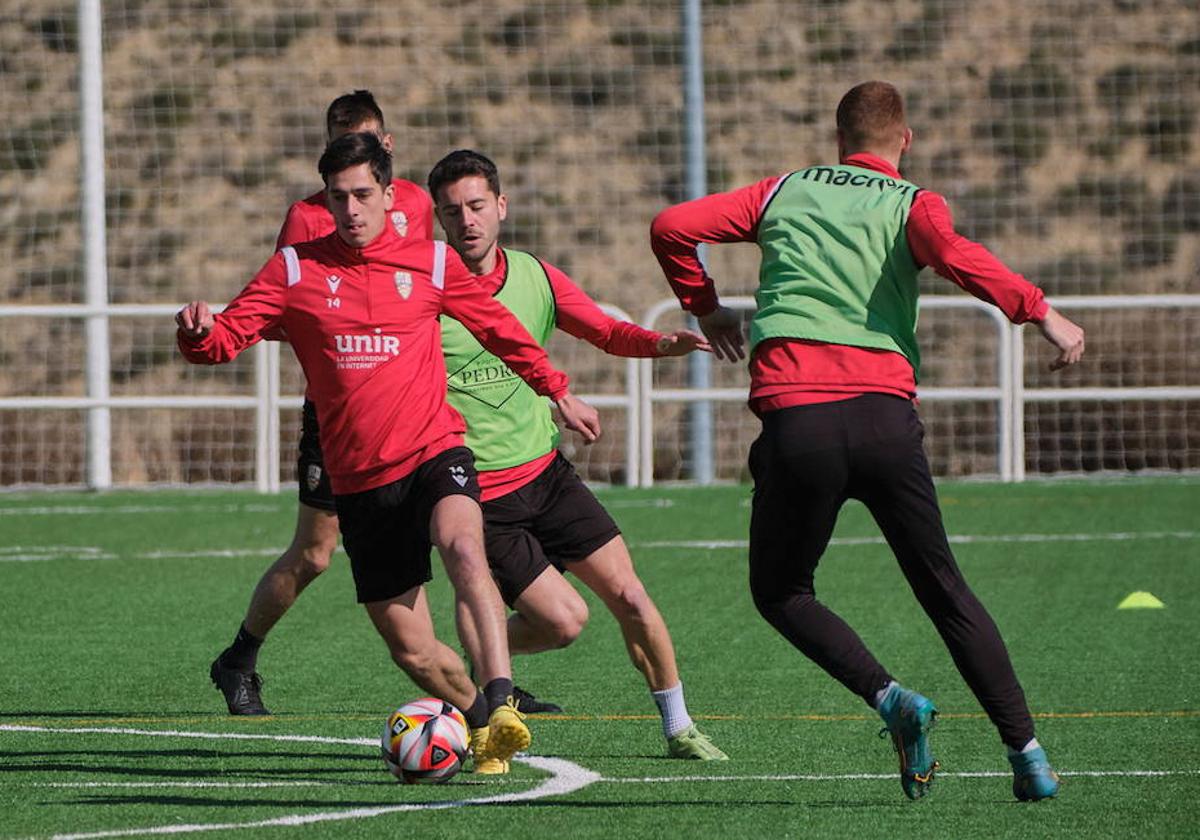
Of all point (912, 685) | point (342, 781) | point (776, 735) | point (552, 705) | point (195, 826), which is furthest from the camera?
point (912, 685)

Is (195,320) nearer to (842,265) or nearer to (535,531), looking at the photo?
(535,531)

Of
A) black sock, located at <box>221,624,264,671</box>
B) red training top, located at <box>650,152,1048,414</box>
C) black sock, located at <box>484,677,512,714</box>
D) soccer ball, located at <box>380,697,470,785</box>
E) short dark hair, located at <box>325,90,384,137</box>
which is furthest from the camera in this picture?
short dark hair, located at <box>325,90,384,137</box>

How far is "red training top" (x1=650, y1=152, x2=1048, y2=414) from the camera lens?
19.0 ft

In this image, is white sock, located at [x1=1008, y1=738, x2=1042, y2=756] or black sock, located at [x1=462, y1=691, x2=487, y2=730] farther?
black sock, located at [x1=462, y1=691, x2=487, y2=730]

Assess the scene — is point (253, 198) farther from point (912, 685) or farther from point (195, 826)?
point (195, 826)

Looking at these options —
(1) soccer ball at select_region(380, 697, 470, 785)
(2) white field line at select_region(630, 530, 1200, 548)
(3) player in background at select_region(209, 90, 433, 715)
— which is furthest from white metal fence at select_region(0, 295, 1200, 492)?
(1) soccer ball at select_region(380, 697, 470, 785)

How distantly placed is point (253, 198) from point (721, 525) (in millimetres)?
18802

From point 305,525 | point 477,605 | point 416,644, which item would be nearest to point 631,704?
point 305,525

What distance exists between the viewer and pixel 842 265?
601 cm

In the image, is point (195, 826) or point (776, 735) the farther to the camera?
point (776, 735)

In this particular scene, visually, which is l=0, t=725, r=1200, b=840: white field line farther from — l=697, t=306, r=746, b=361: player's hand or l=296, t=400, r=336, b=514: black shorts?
l=697, t=306, r=746, b=361: player's hand

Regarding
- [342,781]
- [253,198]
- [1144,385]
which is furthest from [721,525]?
[253,198]

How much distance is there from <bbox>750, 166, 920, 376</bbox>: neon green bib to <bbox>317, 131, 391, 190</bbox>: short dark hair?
4.25ft

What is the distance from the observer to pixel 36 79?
110 ft
